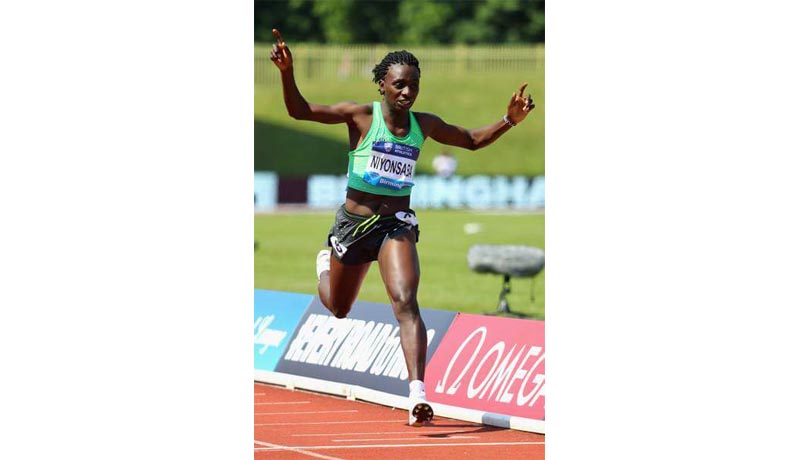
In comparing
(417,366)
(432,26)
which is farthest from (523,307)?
(432,26)

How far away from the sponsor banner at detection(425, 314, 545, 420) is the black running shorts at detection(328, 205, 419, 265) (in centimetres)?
143

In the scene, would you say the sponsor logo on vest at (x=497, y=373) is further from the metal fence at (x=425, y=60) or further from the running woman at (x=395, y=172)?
the metal fence at (x=425, y=60)

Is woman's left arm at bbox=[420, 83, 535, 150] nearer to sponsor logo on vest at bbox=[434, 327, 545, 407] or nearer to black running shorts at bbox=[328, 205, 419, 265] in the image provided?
black running shorts at bbox=[328, 205, 419, 265]

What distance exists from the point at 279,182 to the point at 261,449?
104 ft

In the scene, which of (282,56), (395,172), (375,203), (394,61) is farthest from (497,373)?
(282,56)

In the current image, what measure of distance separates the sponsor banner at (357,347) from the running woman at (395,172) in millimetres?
1930

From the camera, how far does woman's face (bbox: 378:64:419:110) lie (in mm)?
8469

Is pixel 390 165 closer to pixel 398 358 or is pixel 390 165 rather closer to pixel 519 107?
pixel 519 107

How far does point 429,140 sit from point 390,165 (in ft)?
116

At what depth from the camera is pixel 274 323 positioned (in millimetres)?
12523

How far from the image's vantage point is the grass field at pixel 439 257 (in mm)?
18891

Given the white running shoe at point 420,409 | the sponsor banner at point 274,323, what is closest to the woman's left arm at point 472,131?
the white running shoe at point 420,409

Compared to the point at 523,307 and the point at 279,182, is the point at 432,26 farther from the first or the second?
the point at 523,307

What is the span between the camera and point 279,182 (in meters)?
39.9
